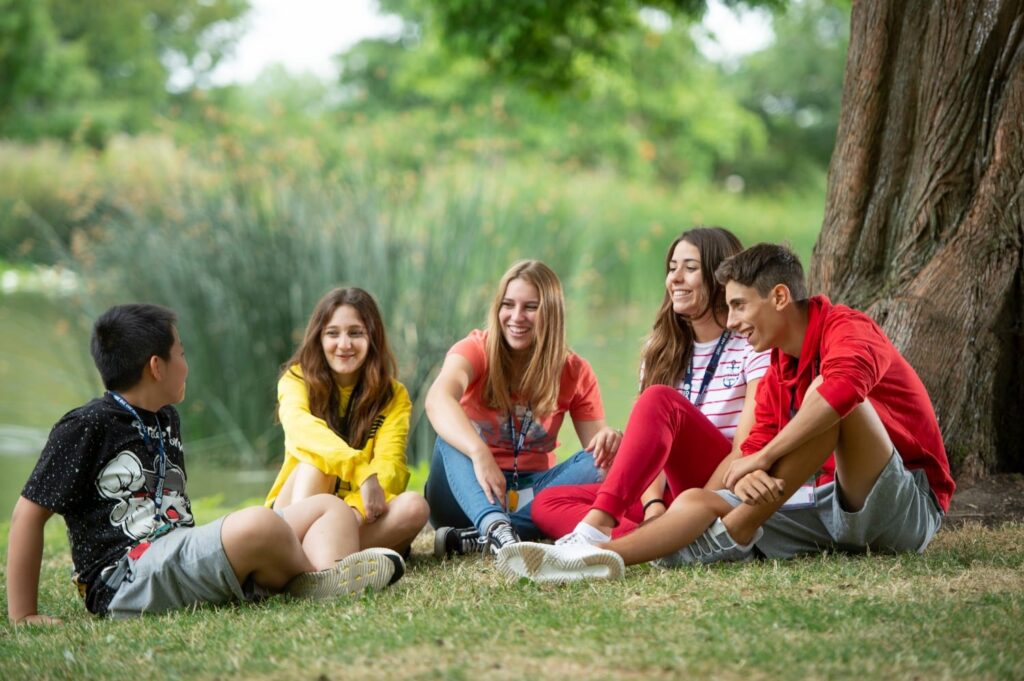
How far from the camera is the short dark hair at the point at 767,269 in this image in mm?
3211

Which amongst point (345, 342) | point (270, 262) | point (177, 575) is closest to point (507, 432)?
point (345, 342)

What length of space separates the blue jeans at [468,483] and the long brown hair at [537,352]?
0.22m

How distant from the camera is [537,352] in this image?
390 centimetres

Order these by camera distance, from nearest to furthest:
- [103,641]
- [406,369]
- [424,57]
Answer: [103,641]
[406,369]
[424,57]

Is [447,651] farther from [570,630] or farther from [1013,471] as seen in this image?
[1013,471]

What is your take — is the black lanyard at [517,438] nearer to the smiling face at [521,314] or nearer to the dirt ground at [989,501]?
the smiling face at [521,314]

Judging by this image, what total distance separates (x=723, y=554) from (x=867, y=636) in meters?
0.85

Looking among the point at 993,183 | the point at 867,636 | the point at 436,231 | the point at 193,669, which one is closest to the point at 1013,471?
the point at 993,183

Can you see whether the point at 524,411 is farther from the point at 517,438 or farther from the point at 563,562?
the point at 563,562

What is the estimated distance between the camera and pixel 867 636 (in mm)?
2436

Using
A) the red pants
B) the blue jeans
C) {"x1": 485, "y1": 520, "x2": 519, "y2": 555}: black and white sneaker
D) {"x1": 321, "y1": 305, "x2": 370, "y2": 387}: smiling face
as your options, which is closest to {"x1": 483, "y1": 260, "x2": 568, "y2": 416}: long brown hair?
the blue jeans

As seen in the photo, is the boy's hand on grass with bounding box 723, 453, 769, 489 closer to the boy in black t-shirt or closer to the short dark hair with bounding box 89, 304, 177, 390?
the boy in black t-shirt

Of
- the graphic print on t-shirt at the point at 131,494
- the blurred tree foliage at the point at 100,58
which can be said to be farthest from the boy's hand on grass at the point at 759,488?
the blurred tree foliage at the point at 100,58

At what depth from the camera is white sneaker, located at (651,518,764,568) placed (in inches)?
127
